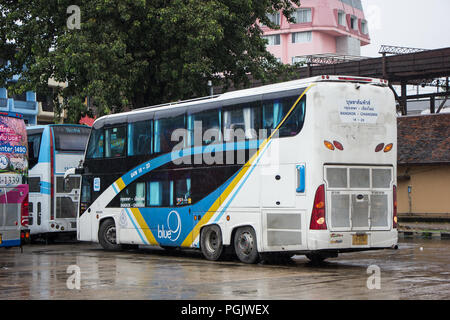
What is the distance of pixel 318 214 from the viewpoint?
16641 millimetres

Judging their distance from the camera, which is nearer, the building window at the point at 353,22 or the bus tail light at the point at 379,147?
the bus tail light at the point at 379,147

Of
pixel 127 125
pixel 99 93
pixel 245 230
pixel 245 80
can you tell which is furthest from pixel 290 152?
pixel 245 80

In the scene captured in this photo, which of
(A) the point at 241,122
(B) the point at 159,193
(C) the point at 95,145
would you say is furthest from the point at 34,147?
(A) the point at 241,122

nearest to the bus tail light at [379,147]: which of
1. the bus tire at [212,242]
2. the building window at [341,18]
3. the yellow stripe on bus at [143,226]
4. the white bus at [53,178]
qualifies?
the bus tire at [212,242]

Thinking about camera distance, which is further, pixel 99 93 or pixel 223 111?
pixel 99 93

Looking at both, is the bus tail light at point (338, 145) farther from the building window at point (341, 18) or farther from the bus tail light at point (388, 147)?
the building window at point (341, 18)

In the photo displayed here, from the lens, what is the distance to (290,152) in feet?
56.4

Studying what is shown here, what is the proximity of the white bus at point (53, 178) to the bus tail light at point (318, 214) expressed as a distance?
13.2 meters

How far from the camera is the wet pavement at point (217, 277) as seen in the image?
40.1 ft

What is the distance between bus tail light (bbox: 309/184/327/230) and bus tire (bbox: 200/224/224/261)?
10.9 ft

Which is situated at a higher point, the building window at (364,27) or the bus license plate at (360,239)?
the building window at (364,27)
